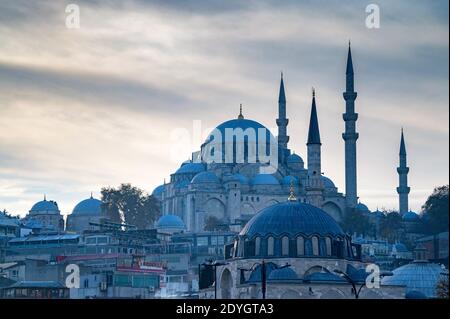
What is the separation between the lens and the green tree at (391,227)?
127062 mm

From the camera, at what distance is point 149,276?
A: 9075 centimetres

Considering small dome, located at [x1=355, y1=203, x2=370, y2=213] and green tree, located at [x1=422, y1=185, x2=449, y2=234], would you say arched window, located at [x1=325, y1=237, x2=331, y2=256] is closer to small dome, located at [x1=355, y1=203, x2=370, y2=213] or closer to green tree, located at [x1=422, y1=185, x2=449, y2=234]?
green tree, located at [x1=422, y1=185, x2=449, y2=234]

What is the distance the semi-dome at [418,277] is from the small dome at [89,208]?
2823 inches

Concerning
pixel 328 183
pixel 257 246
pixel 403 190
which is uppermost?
pixel 328 183

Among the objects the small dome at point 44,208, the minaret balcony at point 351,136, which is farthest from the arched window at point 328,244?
the small dome at point 44,208

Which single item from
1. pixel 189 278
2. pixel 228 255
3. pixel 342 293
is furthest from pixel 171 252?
pixel 342 293

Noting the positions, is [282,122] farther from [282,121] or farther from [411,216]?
[411,216]

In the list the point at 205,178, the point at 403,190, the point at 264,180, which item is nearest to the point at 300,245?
the point at 403,190

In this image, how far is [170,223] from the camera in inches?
4894

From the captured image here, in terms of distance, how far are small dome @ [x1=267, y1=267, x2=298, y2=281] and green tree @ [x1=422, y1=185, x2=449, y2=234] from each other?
129 ft

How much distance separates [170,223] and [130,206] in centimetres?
1566

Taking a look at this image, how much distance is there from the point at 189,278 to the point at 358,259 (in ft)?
102
